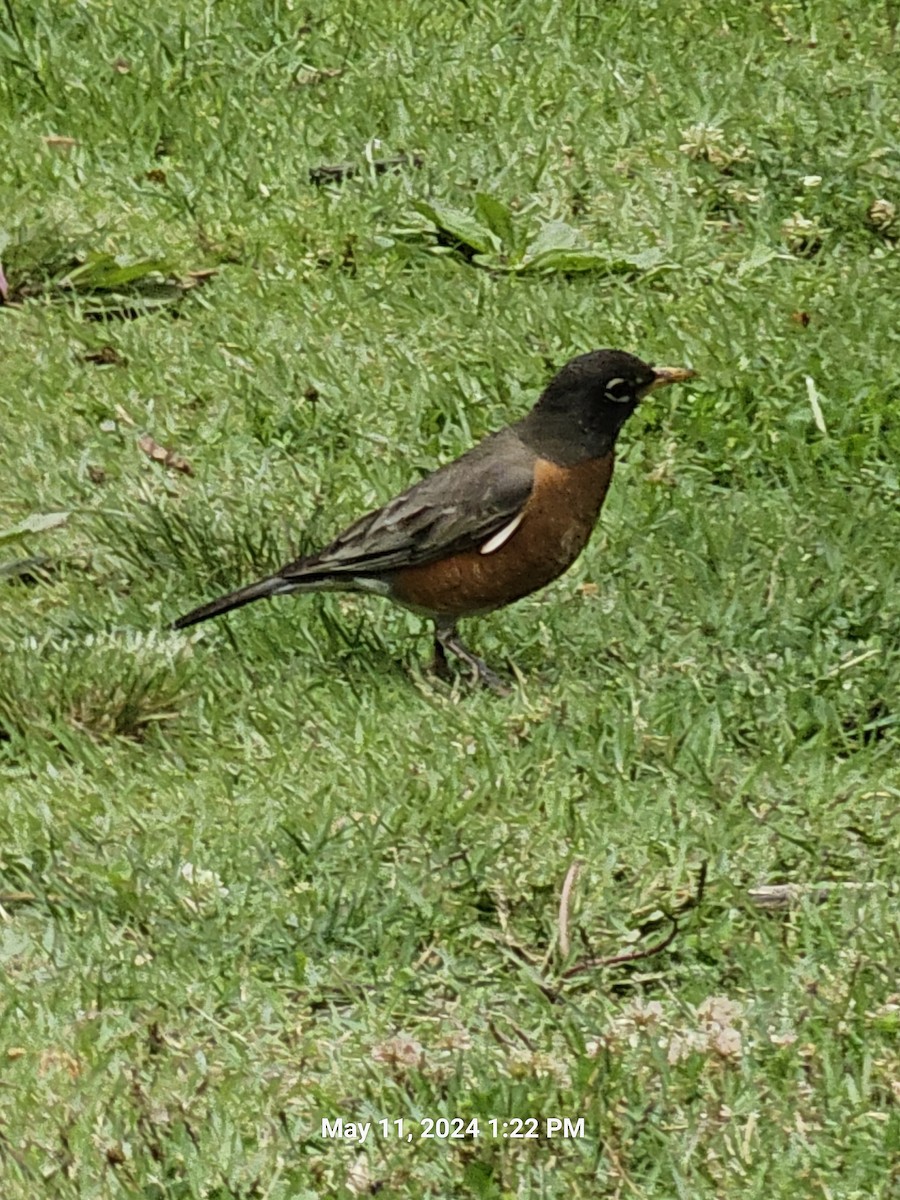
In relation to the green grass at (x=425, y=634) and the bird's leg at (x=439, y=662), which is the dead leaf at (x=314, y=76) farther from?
the bird's leg at (x=439, y=662)

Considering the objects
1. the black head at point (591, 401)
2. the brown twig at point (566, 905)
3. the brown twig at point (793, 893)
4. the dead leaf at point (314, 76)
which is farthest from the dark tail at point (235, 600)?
the dead leaf at point (314, 76)

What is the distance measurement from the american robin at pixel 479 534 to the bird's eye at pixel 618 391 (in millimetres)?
33

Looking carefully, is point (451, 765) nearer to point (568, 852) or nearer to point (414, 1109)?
point (568, 852)

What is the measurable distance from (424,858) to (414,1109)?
871mm

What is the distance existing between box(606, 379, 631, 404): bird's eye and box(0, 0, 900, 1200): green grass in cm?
41

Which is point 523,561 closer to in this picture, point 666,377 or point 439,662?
point 439,662

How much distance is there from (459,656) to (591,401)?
76 cm

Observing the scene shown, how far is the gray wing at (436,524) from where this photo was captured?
566cm

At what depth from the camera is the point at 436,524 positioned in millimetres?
5742

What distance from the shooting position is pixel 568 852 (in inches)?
184

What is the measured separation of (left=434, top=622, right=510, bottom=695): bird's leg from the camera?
5480 millimetres

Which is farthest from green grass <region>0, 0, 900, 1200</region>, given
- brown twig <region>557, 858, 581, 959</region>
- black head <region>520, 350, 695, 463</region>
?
black head <region>520, 350, 695, 463</region>

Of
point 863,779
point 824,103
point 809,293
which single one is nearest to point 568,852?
point 863,779

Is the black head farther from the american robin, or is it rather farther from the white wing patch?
the white wing patch
